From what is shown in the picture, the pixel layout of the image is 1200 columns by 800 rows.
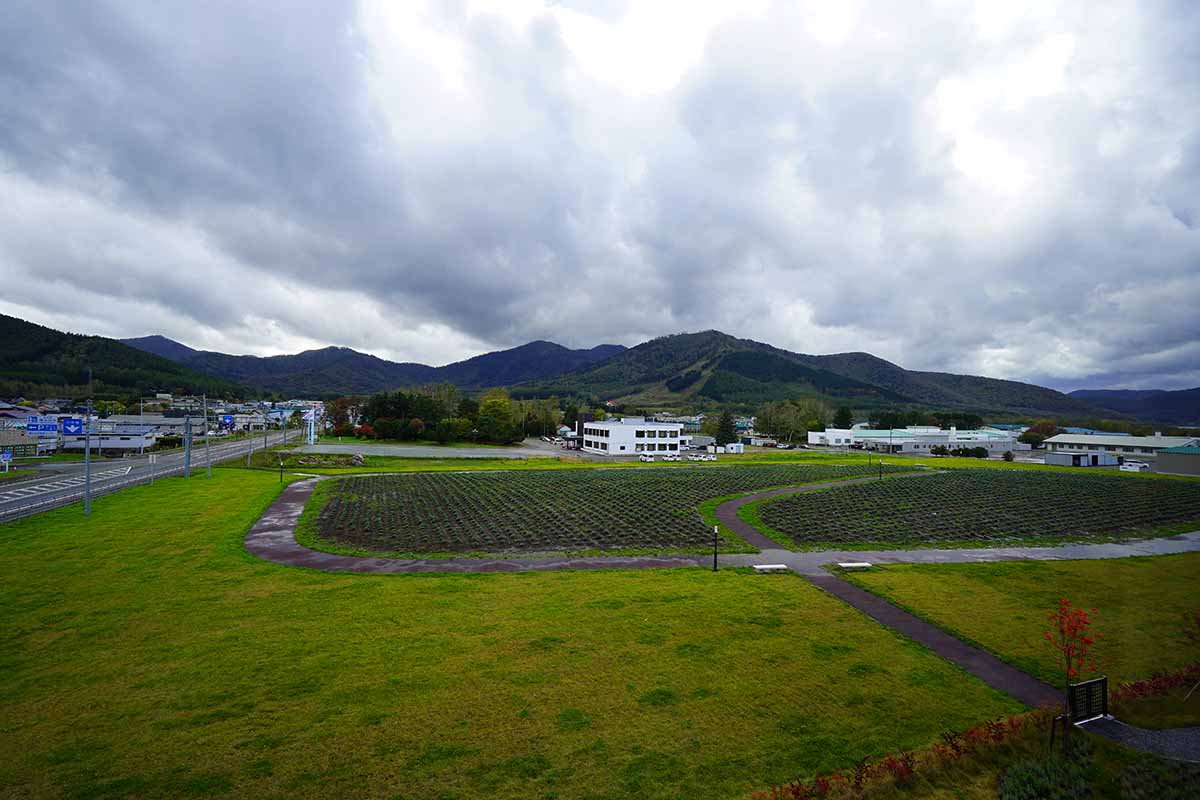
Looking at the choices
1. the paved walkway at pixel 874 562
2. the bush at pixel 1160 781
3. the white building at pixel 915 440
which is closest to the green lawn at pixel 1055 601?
the paved walkway at pixel 874 562

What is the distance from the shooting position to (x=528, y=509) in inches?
1312

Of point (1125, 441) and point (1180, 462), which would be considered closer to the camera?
point (1180, 462)

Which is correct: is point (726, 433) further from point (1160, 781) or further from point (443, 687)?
point (1160, 781)

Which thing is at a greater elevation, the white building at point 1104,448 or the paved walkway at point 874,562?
the white building at point 1104,448

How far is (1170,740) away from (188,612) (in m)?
22.7

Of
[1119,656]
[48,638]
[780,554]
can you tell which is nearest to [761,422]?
[780,554]

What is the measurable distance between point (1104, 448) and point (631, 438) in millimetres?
75659

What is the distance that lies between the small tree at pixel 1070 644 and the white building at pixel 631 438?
64.8 metres

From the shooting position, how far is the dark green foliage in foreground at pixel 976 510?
94.3ft

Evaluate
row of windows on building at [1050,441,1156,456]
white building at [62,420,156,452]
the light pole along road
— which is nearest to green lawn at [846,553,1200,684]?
the light pole along road

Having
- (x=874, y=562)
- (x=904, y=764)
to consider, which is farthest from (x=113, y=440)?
(x=904, y=764)

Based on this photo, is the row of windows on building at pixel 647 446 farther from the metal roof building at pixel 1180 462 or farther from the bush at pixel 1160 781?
the bush at pixel 1160 781

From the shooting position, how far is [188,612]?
15.4 m

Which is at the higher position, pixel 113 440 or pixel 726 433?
pixel 726 433
